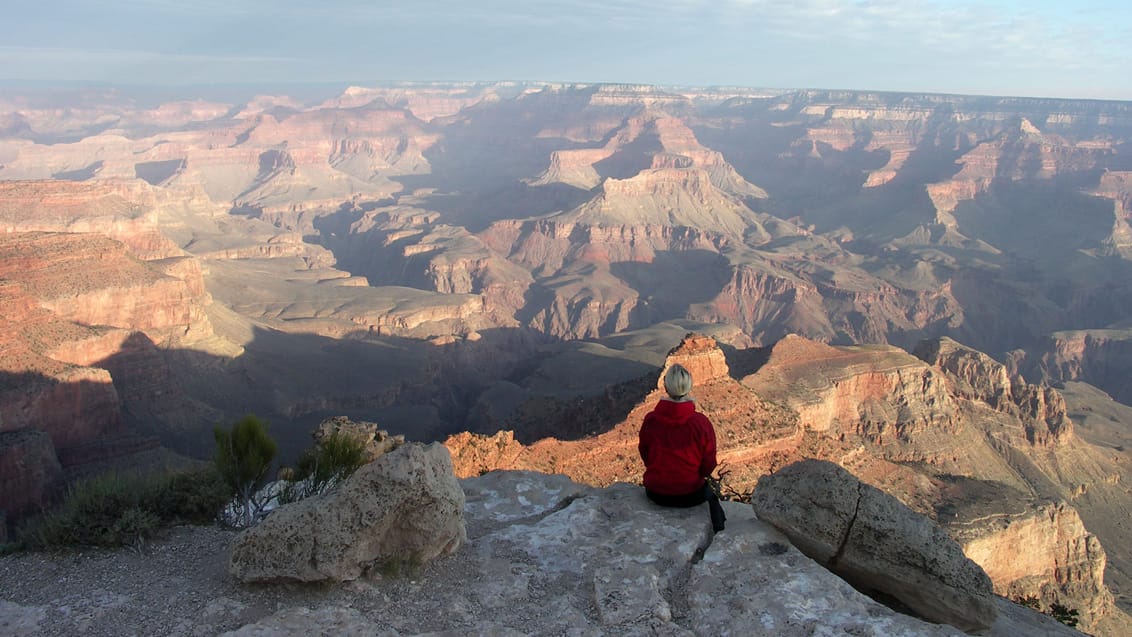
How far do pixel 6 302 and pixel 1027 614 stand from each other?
51.8 meters

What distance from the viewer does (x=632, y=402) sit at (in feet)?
102

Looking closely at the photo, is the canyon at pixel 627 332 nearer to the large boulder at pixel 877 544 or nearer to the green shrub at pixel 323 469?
the green shrub at pixel 323 469

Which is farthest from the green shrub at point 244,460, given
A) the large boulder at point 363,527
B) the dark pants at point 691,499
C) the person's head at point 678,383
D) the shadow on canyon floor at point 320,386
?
the shadow on canyon floor at point 320,386

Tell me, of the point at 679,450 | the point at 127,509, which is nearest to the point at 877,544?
the point at 679,450

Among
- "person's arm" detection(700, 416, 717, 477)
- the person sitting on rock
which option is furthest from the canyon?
"person's arm" detection(700, 416, 717, 477)

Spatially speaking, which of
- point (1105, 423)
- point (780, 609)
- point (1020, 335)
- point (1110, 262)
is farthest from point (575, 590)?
point (1110, 262)

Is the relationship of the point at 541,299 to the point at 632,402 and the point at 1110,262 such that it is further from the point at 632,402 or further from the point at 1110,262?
the point at 1110,262

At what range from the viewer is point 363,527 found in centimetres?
909

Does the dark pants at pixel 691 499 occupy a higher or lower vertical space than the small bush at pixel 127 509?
higher

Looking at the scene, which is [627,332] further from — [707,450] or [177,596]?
[177,596]

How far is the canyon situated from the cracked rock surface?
13116 millimetres

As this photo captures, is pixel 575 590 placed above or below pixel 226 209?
above

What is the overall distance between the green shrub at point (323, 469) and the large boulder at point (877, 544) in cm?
753

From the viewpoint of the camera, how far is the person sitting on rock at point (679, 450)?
1014cm
